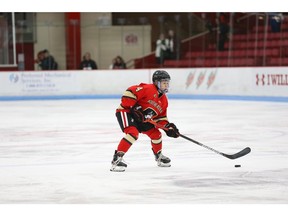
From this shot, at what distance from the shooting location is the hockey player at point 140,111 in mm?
4938

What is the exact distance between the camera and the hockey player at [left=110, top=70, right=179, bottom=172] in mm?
4938

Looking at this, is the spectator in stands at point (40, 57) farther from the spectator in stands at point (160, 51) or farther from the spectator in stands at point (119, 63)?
the spectator in stands at point (160, 51)

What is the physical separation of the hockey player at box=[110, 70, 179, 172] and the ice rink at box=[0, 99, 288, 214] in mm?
242

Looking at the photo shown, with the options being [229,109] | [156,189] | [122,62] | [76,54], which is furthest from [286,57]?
[156,189]

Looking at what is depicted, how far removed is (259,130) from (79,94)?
7227 mm

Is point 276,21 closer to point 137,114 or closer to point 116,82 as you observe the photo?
point 116,82

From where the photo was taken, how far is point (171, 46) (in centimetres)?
1496

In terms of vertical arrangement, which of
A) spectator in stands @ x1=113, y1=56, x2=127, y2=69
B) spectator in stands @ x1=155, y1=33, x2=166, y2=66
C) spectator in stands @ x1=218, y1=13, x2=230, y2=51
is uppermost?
spectator in stands @ x1=218, y1=13, x2=230, y2=51

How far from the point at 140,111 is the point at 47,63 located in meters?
9.80

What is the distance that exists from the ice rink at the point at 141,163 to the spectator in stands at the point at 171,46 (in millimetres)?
4988

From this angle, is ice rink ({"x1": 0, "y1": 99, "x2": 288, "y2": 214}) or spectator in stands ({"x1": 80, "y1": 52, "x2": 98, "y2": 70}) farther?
spectator in stands ({"x1": 80, "y1": 52, "x2": 98, "y2": 70})

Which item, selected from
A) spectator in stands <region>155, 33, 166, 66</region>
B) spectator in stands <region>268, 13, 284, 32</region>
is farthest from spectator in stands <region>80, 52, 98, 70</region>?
spectator in stands <region>268, 13, 284, 32</region>

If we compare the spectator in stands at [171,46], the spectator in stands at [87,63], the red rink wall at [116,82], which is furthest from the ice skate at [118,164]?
the spectator in stands at [171,46]

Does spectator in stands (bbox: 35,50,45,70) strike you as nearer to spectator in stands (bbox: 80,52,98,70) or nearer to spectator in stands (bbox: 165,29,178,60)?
spectator in stands (bbox: 80,52,98,70)
